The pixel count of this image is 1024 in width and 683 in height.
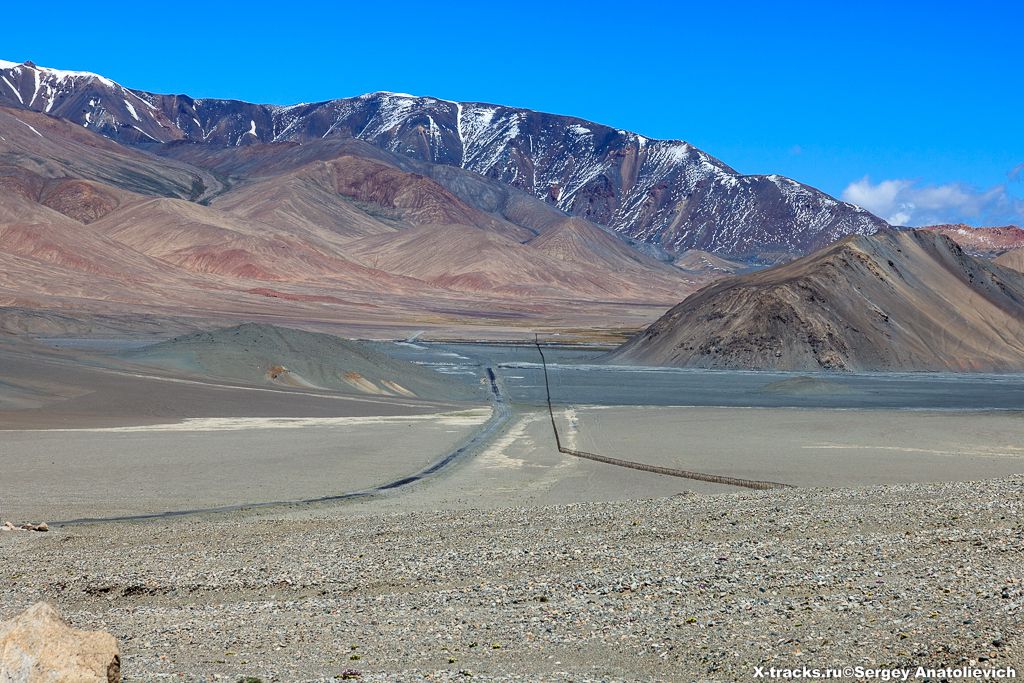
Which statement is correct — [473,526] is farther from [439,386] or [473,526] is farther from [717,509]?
[439,386]

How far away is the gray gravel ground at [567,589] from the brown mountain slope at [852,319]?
43869 mm

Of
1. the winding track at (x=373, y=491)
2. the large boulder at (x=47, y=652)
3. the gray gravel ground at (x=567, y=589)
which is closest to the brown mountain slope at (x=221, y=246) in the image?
the winding track at (x=373, y=491)

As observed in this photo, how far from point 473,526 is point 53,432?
1679cm

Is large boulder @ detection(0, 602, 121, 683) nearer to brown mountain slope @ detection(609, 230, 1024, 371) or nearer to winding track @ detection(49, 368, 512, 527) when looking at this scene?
winding track @ detection(49, 368, 512, 527)

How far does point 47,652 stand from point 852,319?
183 feet

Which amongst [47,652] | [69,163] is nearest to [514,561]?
[47,652]

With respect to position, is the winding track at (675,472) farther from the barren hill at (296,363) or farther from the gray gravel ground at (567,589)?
the barren hill at (296,363)

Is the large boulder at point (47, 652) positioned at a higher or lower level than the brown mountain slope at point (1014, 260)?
lower

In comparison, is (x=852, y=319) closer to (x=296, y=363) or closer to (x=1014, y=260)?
(x=296, y=363)

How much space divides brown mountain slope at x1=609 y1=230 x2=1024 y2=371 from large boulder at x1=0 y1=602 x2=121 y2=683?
2066 inches

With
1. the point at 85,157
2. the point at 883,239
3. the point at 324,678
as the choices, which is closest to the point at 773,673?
the point at 324,678

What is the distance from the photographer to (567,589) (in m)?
9.52

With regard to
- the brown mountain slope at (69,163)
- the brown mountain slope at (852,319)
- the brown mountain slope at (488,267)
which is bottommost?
the brown mountain slope at (852,319)

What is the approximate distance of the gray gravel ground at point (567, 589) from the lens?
24.4 feet
